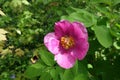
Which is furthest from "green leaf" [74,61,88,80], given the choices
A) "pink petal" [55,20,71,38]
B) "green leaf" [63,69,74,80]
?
"pink petal" [55,20,71,38]

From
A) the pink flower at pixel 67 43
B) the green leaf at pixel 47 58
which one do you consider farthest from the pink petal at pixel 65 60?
the green leaf at pixel 47 58

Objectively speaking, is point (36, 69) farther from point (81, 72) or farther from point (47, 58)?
point (81, 72)

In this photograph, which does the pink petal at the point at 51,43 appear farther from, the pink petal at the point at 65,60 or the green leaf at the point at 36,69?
the green leaf at the point at 36,69

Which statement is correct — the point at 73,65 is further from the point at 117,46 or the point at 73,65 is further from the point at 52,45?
the point at 117,46

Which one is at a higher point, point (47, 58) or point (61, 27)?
point (61, 27)

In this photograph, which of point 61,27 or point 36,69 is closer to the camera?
point 61,27

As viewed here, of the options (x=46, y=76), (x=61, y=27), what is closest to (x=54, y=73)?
(x=46, y=76)

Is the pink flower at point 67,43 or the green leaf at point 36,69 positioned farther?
the green leaf at point 36,69

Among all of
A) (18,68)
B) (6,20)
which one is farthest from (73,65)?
(6,20)
